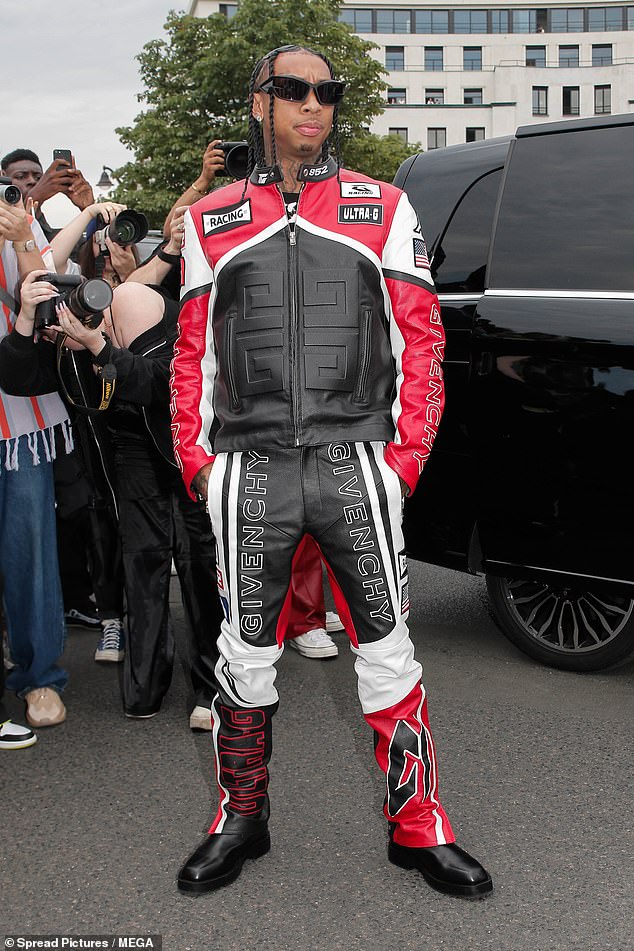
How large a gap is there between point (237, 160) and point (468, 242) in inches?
41.3

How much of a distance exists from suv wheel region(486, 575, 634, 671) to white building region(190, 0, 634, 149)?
6035cm

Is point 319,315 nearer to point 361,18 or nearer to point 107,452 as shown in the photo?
point 107,452

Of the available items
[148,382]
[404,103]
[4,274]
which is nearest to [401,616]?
[148,382]

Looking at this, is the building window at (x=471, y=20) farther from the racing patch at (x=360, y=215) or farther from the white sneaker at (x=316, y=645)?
the racing patch at (x=360, y=215)

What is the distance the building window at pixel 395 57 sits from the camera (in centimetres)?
6619

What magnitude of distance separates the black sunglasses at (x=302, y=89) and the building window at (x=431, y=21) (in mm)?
69676

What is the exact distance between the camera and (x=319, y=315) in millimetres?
2607

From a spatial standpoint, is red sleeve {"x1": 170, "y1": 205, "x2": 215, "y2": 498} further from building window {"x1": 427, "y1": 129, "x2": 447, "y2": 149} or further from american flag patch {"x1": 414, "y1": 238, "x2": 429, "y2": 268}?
building window {"x1": 427, "y1": 129, "x2": 447, "y2": 149}

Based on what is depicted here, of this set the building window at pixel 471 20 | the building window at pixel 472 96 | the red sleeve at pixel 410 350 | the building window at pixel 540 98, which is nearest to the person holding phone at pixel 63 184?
the red sleeve at pixel 410 350

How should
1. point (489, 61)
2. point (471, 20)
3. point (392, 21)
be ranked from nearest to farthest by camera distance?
1. point (489, 61)
2. point (392, 21)
3. point (471, 20)

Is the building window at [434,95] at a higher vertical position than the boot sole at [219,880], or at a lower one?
Answer: higher

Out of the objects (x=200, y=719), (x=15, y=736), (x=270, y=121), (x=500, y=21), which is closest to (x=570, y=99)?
(x=500, y=21)

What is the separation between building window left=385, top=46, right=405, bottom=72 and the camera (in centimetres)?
6619

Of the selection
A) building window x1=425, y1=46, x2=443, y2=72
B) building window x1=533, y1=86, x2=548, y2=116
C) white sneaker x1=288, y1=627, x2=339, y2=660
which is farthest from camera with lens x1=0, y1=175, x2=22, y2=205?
building window x1=425, y1=46, x2=443, y2=72
